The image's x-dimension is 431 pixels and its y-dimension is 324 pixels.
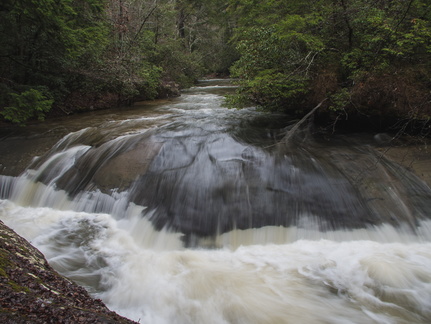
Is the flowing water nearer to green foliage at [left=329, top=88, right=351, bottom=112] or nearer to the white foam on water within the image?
the white foam on water

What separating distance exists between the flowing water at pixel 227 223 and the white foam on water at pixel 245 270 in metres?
0.02

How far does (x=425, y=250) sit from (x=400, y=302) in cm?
129

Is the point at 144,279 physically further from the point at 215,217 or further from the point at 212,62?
the point at 212,62

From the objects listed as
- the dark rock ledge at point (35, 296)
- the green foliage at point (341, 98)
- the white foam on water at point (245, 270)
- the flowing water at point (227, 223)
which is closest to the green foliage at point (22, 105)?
the flowing water at point (227, 223)

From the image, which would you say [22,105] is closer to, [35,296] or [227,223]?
[227,223]

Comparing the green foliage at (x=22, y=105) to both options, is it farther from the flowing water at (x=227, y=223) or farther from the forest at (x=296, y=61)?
the flowing water at (x=227, y=223)

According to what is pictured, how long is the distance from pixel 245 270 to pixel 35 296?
279 cm

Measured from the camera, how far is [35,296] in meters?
1.63

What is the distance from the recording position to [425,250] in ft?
13.3

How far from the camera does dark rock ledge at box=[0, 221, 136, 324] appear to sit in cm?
143

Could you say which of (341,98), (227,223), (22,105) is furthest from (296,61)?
(22,105)

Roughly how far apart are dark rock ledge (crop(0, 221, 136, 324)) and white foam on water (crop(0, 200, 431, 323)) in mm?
1341

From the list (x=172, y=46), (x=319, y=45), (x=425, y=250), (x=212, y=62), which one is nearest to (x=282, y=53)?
(x=319, y=45)

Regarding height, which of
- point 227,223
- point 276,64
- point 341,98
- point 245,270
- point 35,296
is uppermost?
point 276,64
